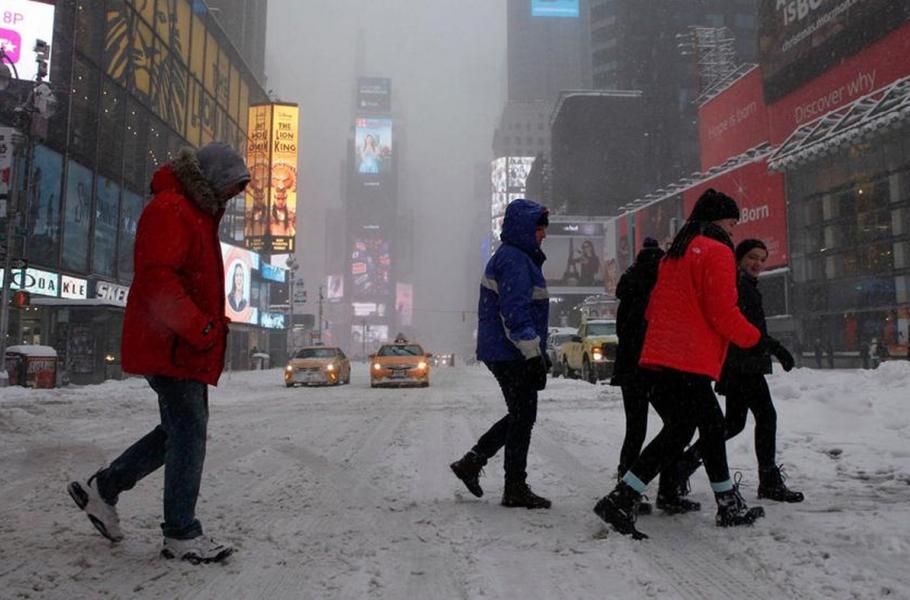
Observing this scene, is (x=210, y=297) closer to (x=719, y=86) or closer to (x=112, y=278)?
(x=112, y=278)

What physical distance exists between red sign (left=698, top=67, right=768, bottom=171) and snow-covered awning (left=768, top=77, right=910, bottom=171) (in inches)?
457

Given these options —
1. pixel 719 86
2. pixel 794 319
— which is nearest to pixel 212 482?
pixel 794 319

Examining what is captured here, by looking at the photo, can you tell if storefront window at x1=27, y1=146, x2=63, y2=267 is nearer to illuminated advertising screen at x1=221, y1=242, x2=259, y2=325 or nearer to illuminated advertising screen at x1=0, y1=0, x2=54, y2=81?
illuminated advertising screen at x1=0, y1=0, x2=54, y2=81

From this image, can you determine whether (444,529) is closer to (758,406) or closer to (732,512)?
(732,512)

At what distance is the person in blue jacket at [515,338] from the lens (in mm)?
3719

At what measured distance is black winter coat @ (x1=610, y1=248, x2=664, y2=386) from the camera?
3969 mm

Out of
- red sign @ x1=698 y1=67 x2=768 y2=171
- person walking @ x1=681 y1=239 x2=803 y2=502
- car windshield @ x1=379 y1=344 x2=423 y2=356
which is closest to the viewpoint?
person walking @ x1=681 y1=239 x2=803 y2=502

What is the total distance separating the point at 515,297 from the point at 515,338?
0.25 metres

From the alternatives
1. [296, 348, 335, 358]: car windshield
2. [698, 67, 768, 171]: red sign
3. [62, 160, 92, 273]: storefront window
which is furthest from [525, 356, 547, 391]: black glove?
[698, 67, 768, 171]: red sign

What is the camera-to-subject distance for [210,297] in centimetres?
287

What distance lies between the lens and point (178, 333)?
2.66 m

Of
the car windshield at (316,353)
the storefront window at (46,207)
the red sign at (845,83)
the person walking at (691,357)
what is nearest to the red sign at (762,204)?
the red sign at (845,83)

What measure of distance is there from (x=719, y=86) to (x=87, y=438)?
57.4 metres

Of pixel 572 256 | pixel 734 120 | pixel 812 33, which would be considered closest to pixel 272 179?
pixel 734 120
